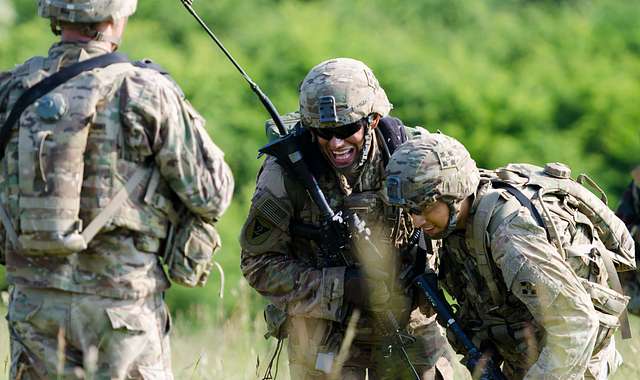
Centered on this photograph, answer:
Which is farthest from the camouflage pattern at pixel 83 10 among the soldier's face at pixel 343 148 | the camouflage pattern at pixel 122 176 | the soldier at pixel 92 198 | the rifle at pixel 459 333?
the rifle at pixel 459 333

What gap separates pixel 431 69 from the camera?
19578 millimetres

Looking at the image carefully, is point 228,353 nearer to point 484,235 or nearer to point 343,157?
point 343,157

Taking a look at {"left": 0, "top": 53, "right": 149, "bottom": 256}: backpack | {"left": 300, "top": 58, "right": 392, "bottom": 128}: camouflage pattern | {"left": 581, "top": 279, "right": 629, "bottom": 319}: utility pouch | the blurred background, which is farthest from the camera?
the blurred background

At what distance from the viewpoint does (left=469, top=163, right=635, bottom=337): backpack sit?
5137 millimetres

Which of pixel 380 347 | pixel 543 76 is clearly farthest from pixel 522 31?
pixel 380 347

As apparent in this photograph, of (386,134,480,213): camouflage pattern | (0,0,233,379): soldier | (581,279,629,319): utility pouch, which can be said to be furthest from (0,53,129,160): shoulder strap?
(581,279,629,319): utility pouch

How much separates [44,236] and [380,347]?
1963 millimetres

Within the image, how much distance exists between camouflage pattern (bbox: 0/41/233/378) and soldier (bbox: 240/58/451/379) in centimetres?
102

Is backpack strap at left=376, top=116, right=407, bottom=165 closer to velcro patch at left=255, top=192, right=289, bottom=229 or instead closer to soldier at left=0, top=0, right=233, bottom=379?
velcro patch at left=255, top=192, right=289, bottom=229

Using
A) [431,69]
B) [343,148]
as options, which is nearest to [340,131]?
[343,148]

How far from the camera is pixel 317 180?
573 centimetres

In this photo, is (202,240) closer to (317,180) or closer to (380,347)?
(317,180)

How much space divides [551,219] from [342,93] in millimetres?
1100

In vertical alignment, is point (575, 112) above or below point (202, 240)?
below
